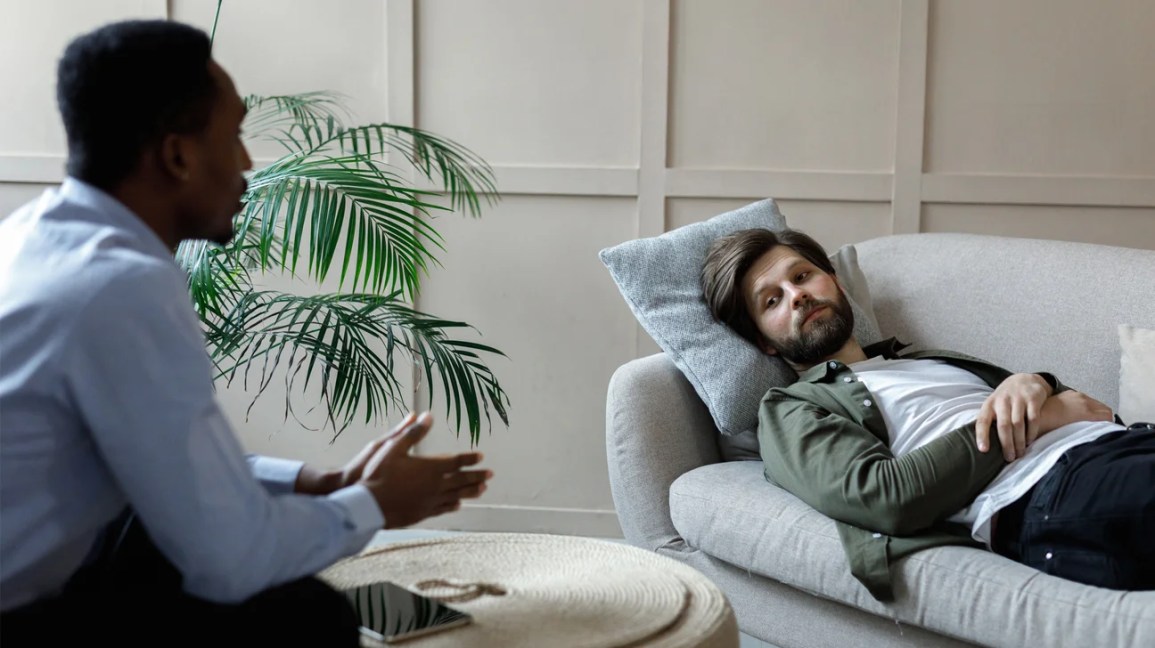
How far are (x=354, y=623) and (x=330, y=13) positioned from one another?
227 cm

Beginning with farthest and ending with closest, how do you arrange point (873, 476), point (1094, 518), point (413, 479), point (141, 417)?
1. point (873, 476)
2. point (1094, 518)
3. point (413, 479)
4. point (141, 417)

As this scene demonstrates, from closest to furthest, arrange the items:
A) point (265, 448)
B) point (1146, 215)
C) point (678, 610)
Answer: point (678, 610), point (1146, 215), point (265, 448)

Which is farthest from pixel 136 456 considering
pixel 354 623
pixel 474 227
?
pixel 474 227

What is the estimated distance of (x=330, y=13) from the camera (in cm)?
305

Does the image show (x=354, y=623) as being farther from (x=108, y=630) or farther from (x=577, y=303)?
(x=577, y=303)

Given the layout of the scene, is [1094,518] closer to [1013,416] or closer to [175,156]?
[1013,416]

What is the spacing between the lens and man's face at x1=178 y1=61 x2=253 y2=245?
3.69 feet

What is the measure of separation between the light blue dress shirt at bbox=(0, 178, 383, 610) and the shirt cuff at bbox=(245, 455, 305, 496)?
1.00ft

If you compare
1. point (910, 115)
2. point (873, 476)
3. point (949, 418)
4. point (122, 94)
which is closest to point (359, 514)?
point (122, 94)

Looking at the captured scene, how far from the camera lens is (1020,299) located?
92.4 inches

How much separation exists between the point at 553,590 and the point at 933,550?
26.3 inches

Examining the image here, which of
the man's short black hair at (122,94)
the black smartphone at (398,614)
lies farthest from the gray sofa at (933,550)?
the man's short black hair at (122,94)

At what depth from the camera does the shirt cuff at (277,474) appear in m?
1.37

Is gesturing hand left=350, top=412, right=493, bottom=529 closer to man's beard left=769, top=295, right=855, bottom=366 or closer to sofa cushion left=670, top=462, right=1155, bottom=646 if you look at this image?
sofa cushion left=670, top=462, right=1155, bottom=646
